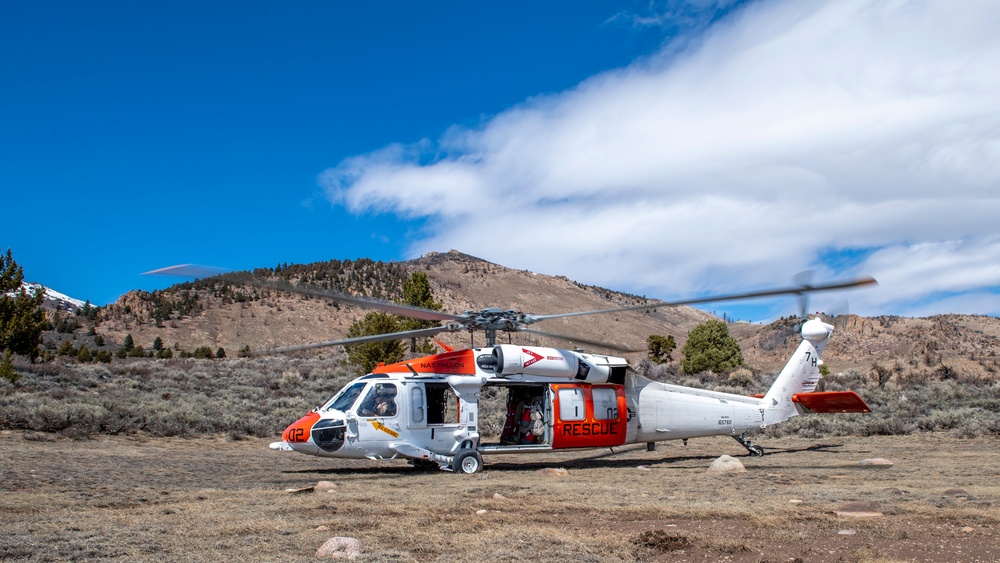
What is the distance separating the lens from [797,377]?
18.2 m

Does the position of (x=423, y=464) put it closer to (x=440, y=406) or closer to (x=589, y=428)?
(x=440, y=406)

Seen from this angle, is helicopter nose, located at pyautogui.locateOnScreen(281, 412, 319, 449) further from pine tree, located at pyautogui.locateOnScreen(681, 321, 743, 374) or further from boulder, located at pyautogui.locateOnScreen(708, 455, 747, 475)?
pine tree, located at pyautogui.locateOnScreen(681, 321, 743, 374)

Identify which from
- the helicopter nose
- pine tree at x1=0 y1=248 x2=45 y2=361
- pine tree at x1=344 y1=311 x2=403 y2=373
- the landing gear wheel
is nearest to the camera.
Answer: the helicopter nose

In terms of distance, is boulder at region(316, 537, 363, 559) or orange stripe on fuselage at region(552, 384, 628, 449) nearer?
boulder at region(316, 537, 363, 559)

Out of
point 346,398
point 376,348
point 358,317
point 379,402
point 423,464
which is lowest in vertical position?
point 423,464

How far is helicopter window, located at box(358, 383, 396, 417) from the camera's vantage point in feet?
46.6

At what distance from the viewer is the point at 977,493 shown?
9.16 m

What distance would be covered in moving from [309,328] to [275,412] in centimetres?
5853

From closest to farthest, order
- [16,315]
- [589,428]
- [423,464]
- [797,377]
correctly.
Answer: [423,464]
[589,428]
[797,377]
[16,315]

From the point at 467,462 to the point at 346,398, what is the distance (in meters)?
2.73

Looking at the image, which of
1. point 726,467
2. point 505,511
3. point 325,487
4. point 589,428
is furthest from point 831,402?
point 325,487

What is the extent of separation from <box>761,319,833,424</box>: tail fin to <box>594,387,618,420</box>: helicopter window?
4.10 metres

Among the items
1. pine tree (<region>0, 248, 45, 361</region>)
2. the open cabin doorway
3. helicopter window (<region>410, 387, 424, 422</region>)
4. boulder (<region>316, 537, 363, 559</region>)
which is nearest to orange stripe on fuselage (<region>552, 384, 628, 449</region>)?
the open cabin doorway

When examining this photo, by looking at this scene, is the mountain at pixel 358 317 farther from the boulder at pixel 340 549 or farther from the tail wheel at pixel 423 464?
the boulder at pixel 340 549
